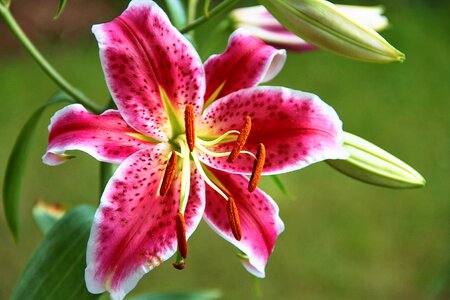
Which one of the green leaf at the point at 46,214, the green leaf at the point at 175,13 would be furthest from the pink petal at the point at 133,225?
the green leaf at the point at 46,214

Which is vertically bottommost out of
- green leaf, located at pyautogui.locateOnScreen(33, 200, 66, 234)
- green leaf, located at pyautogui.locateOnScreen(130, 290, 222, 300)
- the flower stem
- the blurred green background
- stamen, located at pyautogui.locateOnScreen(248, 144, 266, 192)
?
the blurred green background

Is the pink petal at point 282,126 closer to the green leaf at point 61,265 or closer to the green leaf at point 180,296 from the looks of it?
the green leaf at point 61,265

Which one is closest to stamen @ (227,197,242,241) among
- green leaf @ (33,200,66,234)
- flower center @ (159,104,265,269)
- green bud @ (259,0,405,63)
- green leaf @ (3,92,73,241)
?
flower center @ (159,104,265,269)

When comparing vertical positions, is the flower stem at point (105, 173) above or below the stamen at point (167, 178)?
below

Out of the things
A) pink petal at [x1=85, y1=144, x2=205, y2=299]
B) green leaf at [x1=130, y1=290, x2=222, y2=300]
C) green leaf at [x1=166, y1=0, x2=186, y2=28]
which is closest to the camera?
pink petal at [x1=85, y1=144, x2=205, y2=299]

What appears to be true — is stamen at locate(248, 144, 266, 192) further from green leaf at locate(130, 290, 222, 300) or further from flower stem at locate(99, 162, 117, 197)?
green leaf at locate(130, 290, 222, 300)

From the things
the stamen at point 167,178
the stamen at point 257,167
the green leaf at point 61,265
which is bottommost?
the green leaf at point 61,265
